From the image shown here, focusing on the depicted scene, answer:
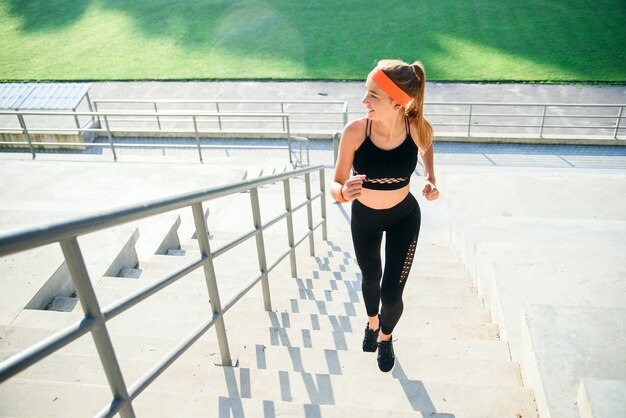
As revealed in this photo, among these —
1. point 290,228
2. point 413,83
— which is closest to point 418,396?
point 413,83

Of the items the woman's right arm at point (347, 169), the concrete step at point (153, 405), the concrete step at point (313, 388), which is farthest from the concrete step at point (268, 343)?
the woman's right arm at point (347, 169)

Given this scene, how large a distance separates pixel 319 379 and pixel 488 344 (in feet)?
4.06

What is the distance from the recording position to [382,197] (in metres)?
2.71

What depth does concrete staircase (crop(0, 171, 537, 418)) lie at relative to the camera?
2.08m

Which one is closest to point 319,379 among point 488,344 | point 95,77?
point 488,344

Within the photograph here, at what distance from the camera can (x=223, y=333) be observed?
7.96 feet

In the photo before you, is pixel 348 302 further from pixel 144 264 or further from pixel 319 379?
pixel 144 264

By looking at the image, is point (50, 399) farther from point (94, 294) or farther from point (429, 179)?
point (429, 179)

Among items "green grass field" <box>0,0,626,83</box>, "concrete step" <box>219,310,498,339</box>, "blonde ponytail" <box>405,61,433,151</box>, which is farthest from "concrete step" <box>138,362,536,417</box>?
"green grass field" <box>0,0,626,83</box>

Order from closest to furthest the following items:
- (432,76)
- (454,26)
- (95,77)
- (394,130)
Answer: (394,130)
(432,76)
(95,77)
(454,26)

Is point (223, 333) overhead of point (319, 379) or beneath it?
overhead

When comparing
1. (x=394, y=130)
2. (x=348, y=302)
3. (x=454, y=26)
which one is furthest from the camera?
(x=454, y=26)

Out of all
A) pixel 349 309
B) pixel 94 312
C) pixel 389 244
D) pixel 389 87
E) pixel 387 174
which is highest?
pixel 389 87

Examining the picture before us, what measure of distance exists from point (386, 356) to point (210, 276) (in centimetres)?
129
